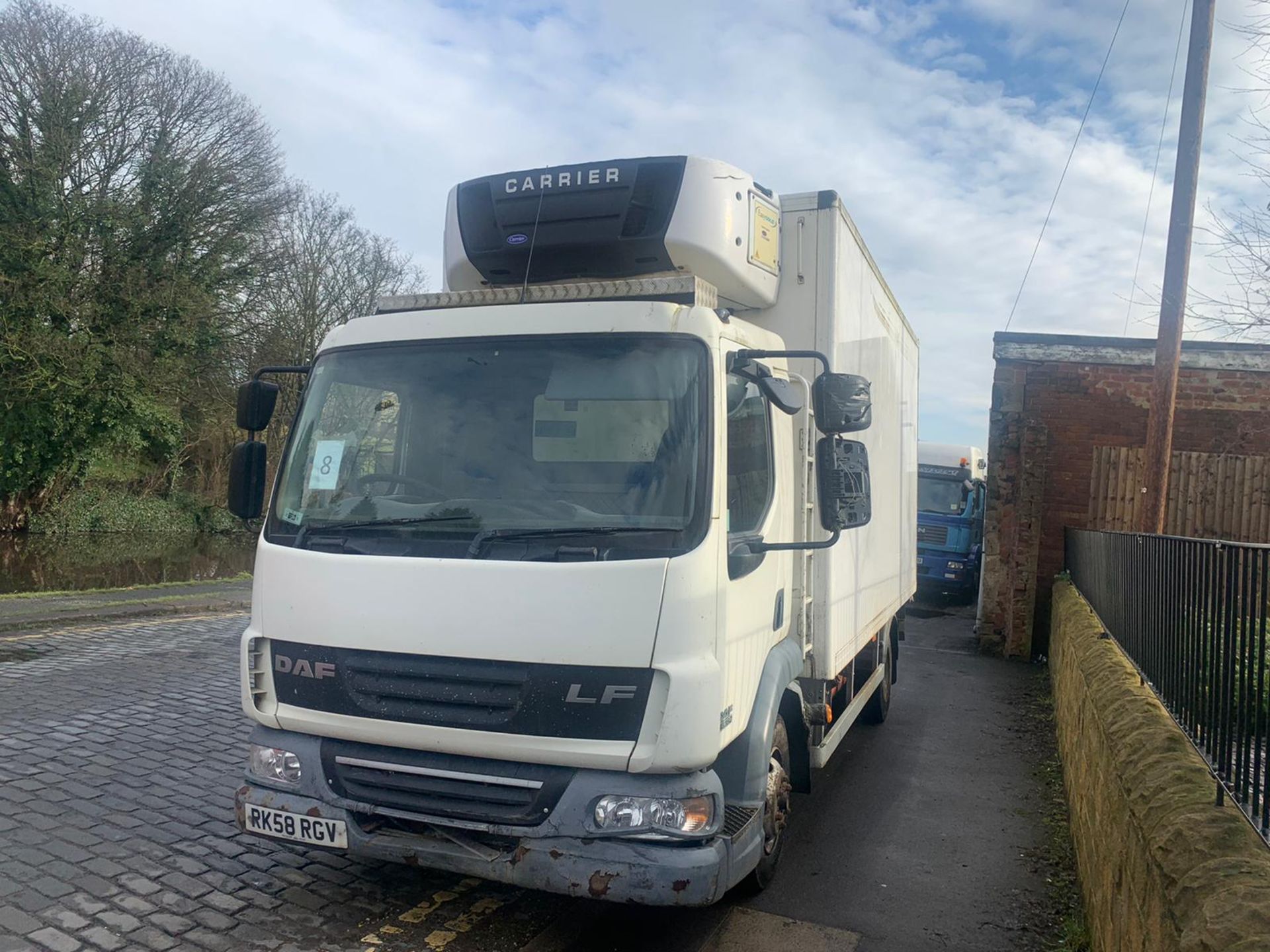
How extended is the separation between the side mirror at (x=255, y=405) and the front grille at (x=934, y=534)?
627 inches

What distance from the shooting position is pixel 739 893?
4.55 metres

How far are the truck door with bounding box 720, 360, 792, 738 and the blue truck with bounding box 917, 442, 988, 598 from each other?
1458 centimetres

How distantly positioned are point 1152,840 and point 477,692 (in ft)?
7.41

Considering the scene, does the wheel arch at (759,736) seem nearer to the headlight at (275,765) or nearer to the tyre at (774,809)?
the tyre at (774,809)

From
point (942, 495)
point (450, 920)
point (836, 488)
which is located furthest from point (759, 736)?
point (942, 495)

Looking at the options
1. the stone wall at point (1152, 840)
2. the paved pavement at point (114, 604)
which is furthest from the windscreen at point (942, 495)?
the stone wall at point (1152, 840)

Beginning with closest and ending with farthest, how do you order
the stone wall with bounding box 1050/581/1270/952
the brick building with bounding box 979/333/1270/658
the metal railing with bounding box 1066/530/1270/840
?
the stone wall with bounding box 1050/581/1270/952 → the metal railing with bounding box 1066/530/1270/840 → the brick building with bounding box 979/333/1270/658

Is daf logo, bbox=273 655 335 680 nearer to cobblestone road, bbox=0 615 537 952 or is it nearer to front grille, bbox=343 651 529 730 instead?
front grille, bbox=343 651 529 730

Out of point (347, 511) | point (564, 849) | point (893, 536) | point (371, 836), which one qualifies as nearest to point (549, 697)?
point (564, 849)

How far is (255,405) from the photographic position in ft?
A: 15.1

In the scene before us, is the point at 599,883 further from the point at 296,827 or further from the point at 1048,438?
the point at 1048,438

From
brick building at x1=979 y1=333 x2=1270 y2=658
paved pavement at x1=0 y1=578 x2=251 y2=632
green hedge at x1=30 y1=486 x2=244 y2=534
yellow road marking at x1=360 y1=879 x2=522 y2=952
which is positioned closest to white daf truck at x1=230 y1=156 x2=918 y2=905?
yellow road marking at x1=360 y1=879 x2=522 y2=952

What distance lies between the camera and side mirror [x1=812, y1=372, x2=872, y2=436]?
4039mm

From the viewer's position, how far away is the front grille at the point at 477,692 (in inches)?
137
